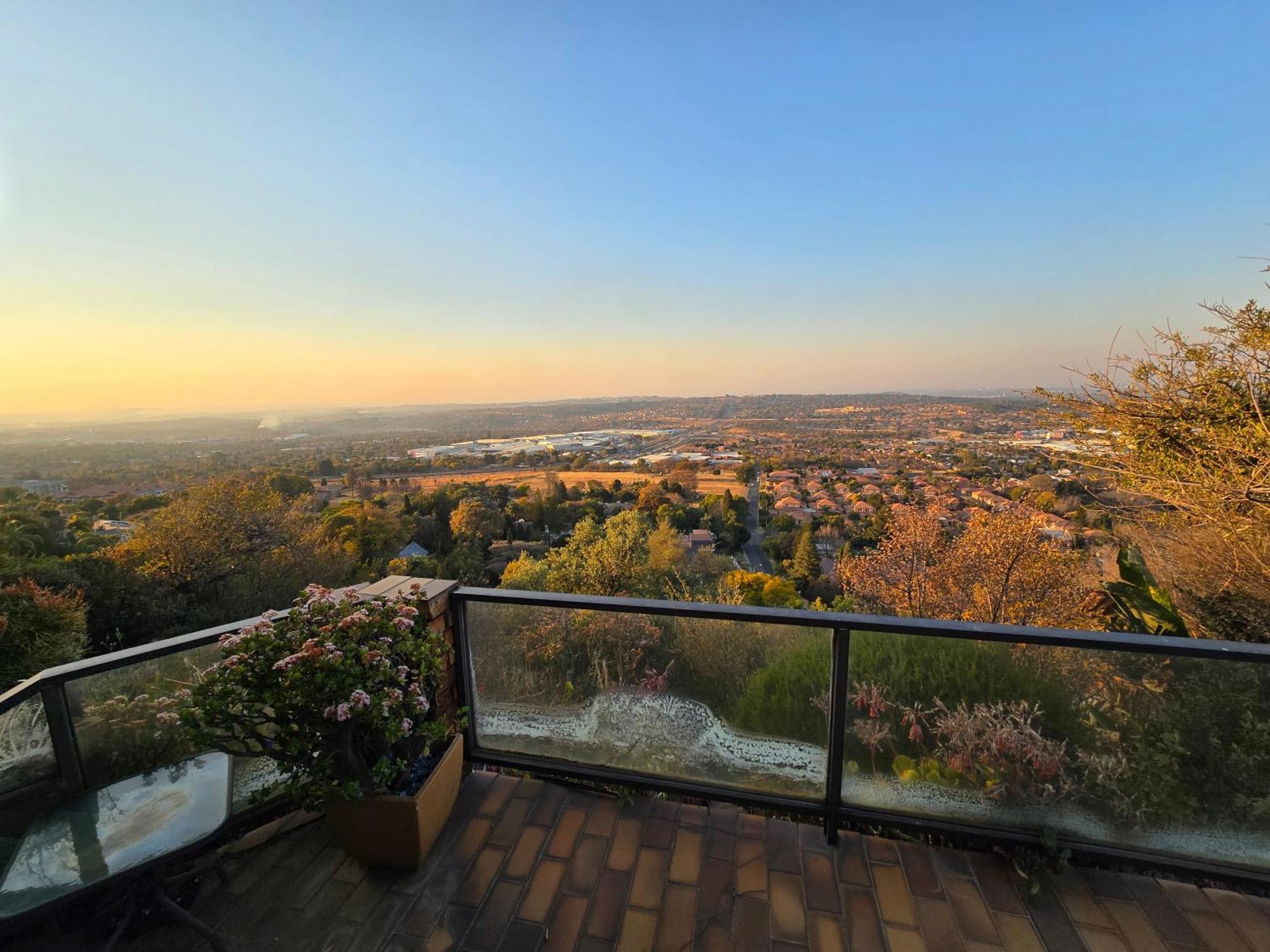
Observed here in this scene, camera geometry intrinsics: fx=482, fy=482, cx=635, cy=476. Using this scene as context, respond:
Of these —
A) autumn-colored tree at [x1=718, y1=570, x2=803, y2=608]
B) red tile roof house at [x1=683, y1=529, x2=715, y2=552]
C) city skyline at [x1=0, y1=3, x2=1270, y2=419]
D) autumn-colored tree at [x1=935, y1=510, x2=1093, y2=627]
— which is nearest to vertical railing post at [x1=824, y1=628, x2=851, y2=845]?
city skyline at [x1=0, y1=3, x2=1270, y2=419]

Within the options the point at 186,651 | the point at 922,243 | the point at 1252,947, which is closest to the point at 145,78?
the point at 186,651

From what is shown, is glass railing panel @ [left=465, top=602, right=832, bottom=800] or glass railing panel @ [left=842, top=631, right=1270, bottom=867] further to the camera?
glass railing panel @ [left=465, top=602, right=832, bottom=800]

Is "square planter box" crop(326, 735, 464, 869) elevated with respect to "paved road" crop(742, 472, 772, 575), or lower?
elevated

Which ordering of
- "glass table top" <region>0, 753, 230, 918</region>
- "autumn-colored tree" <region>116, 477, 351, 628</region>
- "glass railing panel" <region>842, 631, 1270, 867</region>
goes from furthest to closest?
"autumn-colored tree" <region>116, 477, 351, 628</region>
"glass railing panel" <region>842, 631, 1270, 867</region>
"glass table top" <region>0, 753, 230, 918</region>

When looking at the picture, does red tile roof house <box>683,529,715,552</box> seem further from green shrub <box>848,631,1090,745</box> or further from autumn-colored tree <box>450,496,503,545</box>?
green shrub <box>848,631,1090,745</box>

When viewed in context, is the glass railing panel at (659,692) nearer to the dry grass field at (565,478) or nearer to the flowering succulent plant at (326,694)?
the flowering succulent plant at (326,694)

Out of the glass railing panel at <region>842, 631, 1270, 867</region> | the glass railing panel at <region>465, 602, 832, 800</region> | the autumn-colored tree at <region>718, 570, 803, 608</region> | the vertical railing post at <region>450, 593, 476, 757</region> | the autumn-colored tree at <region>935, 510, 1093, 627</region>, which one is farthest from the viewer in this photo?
the autumn-colored tree at <region>718, 570, 803, 608</region>

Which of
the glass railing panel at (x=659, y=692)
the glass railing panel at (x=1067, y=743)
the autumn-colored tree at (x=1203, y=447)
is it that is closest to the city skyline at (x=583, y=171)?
the autumn-colored tree at (x=1203, y=447)
